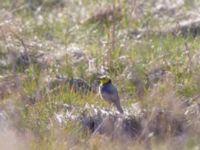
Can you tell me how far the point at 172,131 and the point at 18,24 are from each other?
144 inches

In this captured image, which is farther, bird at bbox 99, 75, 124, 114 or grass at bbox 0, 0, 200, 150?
bird at bbox 99, 75, 124, 114

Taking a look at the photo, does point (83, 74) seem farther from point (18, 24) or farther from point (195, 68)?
point (18, 24)

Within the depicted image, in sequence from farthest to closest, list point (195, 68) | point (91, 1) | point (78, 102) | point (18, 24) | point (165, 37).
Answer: point (91, 1), point (18, 24), point (165, 37), point (195, 68), point (78, 102)

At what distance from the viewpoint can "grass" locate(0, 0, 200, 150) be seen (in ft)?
21.0

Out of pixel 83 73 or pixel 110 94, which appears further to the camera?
pixel 83 73

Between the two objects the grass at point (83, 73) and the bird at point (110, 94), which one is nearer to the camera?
the grass at point (83, 73)

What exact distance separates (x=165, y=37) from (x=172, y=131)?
8.59 ft

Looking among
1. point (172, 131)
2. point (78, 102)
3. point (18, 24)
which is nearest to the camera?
point (172, 131)

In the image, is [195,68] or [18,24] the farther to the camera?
[18,24]

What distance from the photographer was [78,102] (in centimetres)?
745

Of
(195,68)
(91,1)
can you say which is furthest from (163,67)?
(91,1)

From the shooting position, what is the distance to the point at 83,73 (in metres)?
8.56

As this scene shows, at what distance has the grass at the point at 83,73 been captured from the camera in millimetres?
6398

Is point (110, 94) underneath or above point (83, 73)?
above
